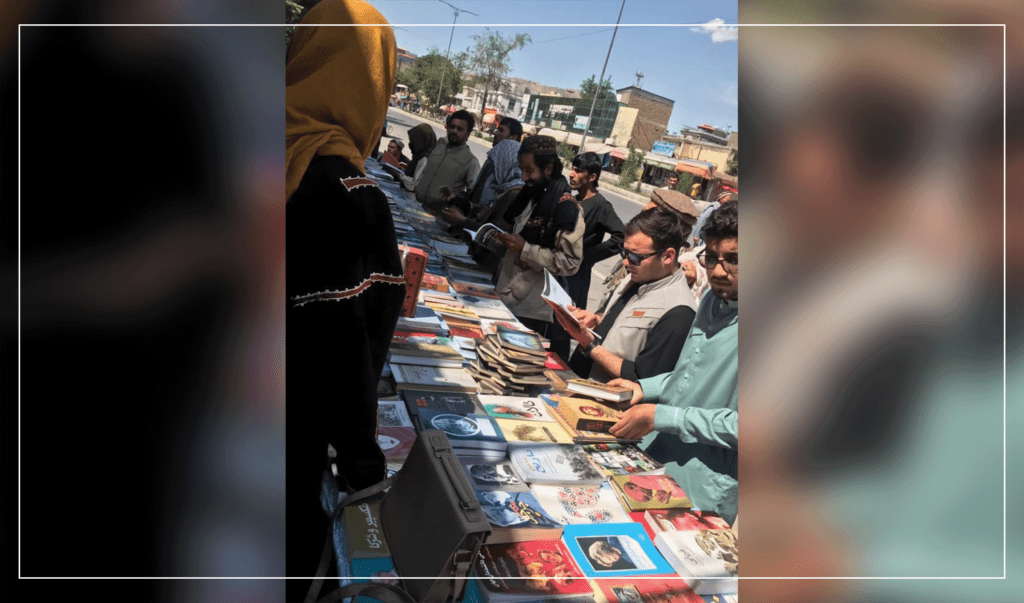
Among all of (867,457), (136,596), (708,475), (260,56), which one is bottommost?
(136,596)

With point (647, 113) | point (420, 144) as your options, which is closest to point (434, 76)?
point (647, 113)

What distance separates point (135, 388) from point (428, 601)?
Answer: 2.02 feet

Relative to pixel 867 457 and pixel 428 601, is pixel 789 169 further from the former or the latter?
pixel 428 601

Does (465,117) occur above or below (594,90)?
below

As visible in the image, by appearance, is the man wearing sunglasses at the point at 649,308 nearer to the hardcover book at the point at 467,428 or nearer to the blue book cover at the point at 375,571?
the hardcover book at the point at 467,428

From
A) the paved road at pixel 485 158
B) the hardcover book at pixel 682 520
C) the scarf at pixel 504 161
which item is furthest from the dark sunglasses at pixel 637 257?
the scarf at pixel 504 161

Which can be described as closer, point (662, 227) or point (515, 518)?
point (515, 518)

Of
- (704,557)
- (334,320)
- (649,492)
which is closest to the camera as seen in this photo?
(334,320)

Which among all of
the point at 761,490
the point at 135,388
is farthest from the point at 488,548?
the point at 135,388

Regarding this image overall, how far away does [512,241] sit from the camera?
253 cm

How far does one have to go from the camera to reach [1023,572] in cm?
94

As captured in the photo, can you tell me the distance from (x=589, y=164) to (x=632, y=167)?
90 centimetres

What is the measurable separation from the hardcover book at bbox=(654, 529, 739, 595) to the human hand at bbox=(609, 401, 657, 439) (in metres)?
0.33

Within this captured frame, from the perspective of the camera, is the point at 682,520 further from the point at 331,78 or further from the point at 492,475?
the point at 331,78
